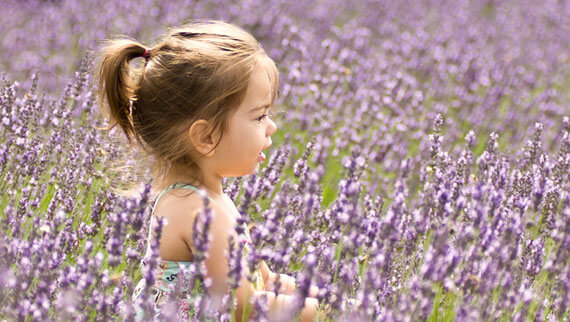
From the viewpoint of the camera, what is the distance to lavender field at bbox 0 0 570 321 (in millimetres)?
2143

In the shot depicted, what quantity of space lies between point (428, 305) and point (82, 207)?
2.02 meters

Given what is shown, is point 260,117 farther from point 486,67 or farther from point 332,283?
point 486,67

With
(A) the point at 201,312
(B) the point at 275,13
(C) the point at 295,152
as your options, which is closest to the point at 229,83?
(A) the point at 201,312

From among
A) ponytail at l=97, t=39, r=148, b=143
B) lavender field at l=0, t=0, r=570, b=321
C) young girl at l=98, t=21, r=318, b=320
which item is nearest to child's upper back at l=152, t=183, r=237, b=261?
young girl at l=98, t=21, r=318, b=320

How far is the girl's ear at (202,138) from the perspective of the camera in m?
2.61

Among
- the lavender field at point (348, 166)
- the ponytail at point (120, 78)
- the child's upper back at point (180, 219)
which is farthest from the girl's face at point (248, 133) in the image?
the ponytail at point (120, 78)

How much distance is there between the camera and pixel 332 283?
7.40ft

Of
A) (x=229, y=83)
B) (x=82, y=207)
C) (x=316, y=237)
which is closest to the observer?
(x=229, y=83)

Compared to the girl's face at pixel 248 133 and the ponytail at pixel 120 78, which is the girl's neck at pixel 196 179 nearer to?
the girl's face at pixel 248 133

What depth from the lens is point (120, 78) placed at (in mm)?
2775

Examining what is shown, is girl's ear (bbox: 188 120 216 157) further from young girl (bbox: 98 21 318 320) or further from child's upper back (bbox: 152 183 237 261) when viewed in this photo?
child's upper back (bbox: 152 183 237 261)

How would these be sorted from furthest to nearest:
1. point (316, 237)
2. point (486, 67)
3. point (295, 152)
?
point (486, 67) < point (295, 152) < point (316, 237)

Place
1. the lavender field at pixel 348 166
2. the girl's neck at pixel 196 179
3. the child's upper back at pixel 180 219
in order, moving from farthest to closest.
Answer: the girl's neck at pixel 196 179, the child's upper back at pixel 180 219, the lavender field at pixel 348 166

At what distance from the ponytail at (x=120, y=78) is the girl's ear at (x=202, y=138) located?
0.28 metres
